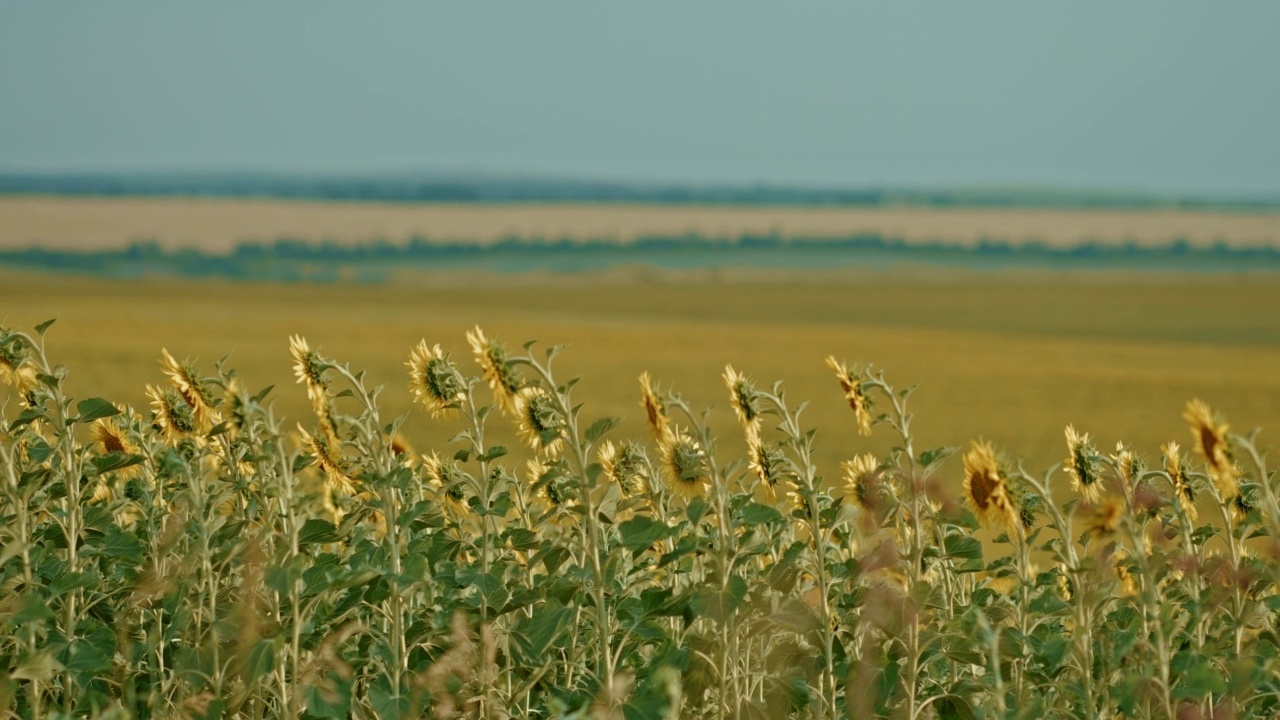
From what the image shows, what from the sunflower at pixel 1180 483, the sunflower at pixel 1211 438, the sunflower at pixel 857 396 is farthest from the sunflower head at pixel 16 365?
the sunflower at pixel 1180 483


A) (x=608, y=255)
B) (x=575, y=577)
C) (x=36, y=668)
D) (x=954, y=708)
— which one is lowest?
(x=608, y=255)

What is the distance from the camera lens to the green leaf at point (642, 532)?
10.9ft

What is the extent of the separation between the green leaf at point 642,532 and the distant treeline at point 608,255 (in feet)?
220

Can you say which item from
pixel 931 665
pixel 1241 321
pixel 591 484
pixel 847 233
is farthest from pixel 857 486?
pixel 847 233

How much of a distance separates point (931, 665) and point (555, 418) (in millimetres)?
1244

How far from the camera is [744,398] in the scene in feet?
11.2

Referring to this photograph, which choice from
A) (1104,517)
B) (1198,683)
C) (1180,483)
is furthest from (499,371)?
(1180,483)

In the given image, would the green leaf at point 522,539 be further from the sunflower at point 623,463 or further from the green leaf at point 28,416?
the green leaf at point 28,416

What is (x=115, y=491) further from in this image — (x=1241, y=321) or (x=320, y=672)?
(x=1241, y=321)

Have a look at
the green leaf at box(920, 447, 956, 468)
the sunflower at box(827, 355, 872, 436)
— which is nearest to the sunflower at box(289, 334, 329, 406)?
the sunflower at box(827, 355, 872, 436)

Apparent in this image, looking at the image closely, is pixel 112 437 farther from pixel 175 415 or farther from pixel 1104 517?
pixel 1104 517

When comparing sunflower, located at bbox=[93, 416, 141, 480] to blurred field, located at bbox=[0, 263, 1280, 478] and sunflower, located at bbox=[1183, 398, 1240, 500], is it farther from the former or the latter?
sunflower, located at bbox=[1183, 398, 1240, 500]

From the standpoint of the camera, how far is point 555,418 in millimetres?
3355

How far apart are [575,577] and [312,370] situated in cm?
80
